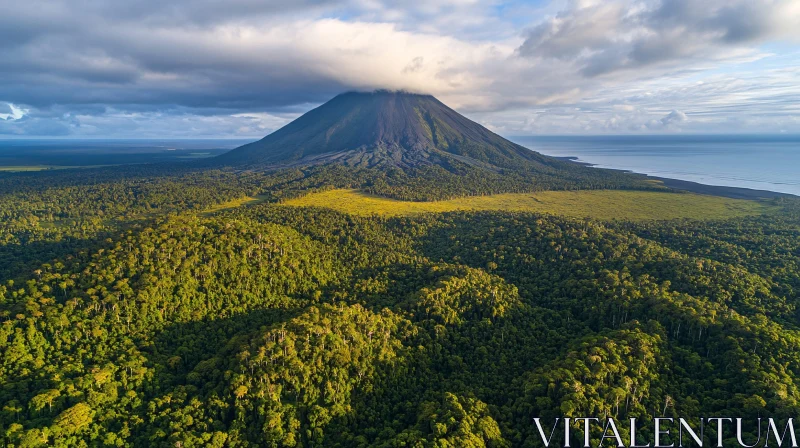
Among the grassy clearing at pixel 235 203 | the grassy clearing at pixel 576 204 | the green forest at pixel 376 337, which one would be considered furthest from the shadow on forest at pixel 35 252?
the grassy clearing at pixel 576 204

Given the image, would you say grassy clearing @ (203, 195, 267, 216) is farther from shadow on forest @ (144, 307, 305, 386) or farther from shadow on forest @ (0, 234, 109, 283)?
shadow on forest @ (144, 307, 305, 386)

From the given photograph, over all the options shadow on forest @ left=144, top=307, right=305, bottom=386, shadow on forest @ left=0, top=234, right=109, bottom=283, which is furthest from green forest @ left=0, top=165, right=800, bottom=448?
shadow on forest @ left=0, top=234, right=109, bottom=283

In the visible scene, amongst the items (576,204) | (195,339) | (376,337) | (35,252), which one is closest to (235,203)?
(35,252)

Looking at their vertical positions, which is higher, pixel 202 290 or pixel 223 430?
pixel 202 290

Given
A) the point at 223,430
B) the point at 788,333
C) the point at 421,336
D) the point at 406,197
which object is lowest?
the point at 223,430

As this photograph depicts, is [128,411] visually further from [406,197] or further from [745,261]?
[406,197]

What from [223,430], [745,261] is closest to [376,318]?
[223,430]

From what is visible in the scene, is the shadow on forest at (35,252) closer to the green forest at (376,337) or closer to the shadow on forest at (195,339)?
→ the green forest at (376,337)
